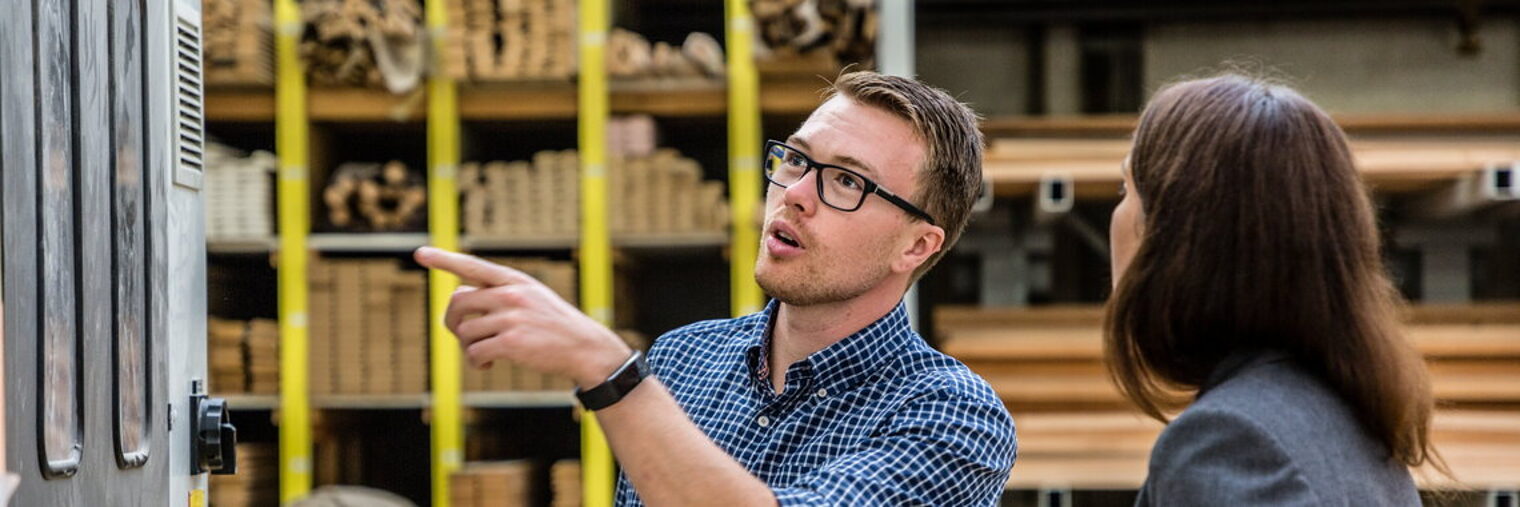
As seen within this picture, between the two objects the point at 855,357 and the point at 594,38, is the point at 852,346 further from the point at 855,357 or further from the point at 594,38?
the point at 594,38

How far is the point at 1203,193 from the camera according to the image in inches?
57.7

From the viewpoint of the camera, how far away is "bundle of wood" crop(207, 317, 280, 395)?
548 centimetres

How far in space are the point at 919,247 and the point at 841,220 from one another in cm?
16

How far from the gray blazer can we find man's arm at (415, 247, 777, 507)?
18.4 inches

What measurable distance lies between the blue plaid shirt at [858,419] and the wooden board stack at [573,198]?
308 centimetres

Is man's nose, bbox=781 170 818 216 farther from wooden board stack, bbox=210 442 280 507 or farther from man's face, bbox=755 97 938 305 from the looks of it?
wooden board stack, bbox=210 442 280 507

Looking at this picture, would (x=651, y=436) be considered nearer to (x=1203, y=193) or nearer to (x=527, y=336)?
(x=527, y=336)

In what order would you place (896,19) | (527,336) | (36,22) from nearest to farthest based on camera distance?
(527,336) < (36,22) < (896,19)

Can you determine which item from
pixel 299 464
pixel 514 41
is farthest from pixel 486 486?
pixel 514 41

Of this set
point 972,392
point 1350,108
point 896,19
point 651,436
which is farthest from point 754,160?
point 651,436

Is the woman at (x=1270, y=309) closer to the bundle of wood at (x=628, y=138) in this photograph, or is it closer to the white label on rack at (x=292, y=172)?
the bundle of wood at (x=628, y=138)

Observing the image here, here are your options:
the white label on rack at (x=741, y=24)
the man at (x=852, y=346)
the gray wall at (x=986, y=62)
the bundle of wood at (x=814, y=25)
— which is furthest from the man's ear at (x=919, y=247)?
the gray wall at (x=986, y=62)

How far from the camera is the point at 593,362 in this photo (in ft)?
5.21

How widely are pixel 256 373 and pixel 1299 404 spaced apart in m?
4.73
